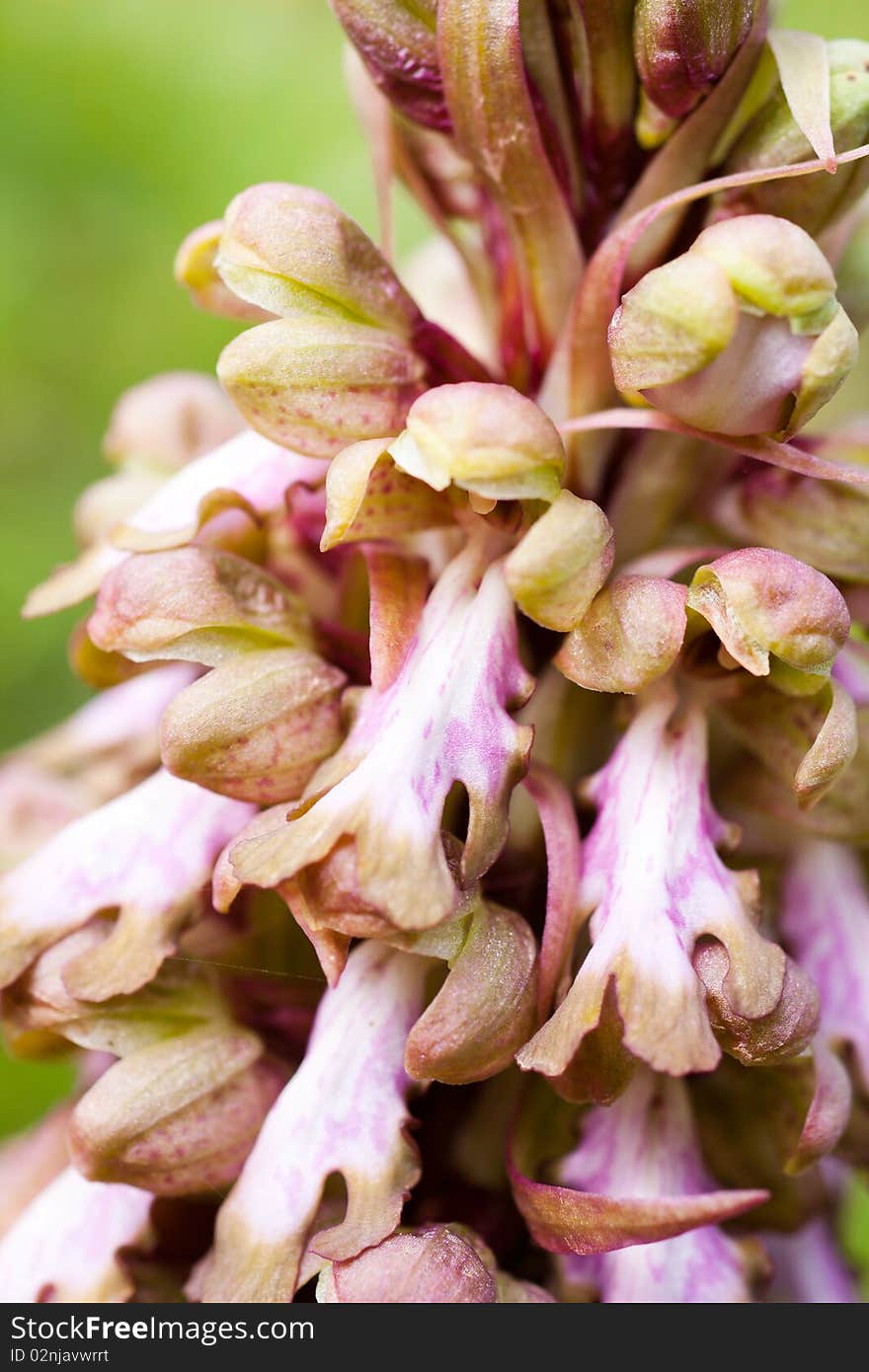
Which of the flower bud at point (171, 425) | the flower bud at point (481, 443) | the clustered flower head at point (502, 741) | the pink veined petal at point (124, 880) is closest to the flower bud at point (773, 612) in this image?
the clustered flower head at point (502, 741)

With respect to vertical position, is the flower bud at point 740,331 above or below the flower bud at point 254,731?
above

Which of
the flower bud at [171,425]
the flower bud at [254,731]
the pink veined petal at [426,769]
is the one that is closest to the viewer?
the pink veined petal at [426,769]

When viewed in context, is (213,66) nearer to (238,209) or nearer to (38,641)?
(38,641)

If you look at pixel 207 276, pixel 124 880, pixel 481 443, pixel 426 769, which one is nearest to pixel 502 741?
pixel 426 769

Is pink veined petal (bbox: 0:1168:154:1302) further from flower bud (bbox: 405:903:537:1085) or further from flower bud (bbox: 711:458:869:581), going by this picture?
flower bud (bbox: 711:458:869:581)

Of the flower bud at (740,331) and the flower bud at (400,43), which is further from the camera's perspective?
the flower bud at (400,43)

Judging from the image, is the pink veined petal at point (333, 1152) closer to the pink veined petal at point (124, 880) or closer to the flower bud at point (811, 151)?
the pink veined petal at point (124, 880)

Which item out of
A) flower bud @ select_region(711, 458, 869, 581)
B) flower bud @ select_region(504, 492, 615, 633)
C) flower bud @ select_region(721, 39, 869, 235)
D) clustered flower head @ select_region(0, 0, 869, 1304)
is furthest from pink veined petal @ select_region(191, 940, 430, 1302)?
flower bud @ select_region(721, 39, 869, 235)

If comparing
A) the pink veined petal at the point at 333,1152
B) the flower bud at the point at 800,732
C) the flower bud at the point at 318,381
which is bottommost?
the pink veined petal at the point at 333,1152
